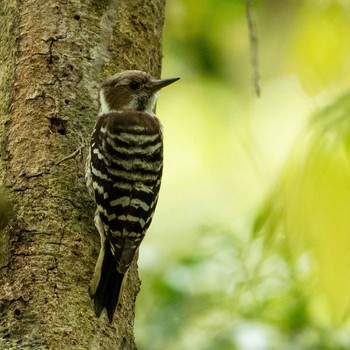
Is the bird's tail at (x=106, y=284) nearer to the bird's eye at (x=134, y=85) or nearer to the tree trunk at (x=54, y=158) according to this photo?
the tree trunk at (x=54, y=158)

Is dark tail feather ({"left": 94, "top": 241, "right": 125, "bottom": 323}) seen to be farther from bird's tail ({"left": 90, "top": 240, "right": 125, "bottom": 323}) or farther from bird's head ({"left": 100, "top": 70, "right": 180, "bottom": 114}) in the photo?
bird's head ({"left": 100, "top": 70, "right": 180, "bottom": 114})

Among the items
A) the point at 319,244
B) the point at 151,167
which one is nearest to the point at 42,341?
the point at 151,167

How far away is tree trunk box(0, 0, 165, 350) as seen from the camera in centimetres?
275

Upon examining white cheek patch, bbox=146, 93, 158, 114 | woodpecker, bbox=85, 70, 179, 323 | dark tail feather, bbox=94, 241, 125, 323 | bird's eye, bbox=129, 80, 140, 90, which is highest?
white cheek patch, bbox=146, 93, 158, 114

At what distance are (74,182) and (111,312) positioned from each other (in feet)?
2.06

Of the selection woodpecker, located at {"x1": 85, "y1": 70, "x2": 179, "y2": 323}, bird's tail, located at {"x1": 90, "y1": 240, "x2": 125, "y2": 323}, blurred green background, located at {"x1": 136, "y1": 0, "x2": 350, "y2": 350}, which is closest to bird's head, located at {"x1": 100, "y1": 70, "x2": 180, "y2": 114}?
woodpecker, located at {"x1": 85, "y1": 70, "x2": 179, "y2": 323}

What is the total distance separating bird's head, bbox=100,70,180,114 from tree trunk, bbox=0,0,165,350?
56mm

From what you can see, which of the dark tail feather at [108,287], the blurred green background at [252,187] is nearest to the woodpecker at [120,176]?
the dark tail feather at [108,287]

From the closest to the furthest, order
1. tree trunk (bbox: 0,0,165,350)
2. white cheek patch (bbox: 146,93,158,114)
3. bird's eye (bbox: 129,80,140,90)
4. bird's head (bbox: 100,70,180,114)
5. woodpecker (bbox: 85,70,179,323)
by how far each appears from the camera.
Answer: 1. tree trunk (bbox: 0,0,165,350)
2. woodpecker (bbox: 85,70,179,323)
3. bird's head (bbox: 100,70,180,114)
4. bird's eye (bbox: 129,80,140,90)
5. white cheek patch (bbox: 146,93,158,114)

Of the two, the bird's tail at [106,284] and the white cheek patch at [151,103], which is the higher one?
the white cheek patch at [151,103]

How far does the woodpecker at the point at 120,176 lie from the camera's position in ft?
9.99

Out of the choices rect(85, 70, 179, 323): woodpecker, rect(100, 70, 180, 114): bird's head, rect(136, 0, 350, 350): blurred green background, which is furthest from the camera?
rect(100, 70, 180, 114): bird's head

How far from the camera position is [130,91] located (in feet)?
12.9

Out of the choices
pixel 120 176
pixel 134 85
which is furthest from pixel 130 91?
pixel 120 176
